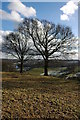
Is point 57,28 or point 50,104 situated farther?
point 57,28

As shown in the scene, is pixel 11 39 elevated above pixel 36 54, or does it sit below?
above

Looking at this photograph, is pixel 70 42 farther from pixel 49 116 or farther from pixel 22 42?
pixel 49 116

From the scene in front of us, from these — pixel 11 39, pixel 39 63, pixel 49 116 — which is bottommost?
pixel 49 116

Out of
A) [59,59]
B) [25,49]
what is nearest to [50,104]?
[59,59]

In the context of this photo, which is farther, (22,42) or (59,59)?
(22,42)

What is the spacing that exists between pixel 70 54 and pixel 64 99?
1402 centimetres

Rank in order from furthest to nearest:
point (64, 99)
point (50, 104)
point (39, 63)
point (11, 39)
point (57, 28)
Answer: point (11, 39) < point (39, 63) < point (57, 28) < point (64, 99) < point (50, 104)

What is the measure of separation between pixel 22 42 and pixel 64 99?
18416 mm

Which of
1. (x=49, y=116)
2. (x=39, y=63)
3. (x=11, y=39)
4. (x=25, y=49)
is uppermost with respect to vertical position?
(x=11, y=39)

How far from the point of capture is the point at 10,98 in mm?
6176

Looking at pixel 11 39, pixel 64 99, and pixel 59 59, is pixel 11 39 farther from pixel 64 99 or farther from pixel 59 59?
A: pixel 64 99

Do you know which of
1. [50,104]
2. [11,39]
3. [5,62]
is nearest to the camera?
[50,104]

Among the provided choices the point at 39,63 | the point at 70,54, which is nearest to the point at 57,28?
the point at 70,54

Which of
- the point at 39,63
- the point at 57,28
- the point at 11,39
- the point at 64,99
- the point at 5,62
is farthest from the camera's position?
the point at 5,62
